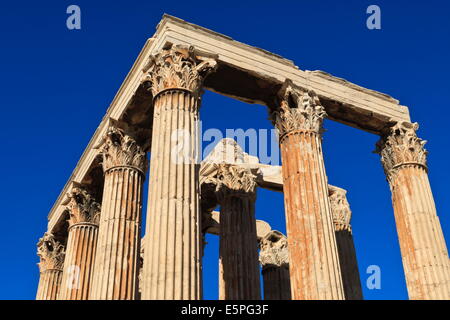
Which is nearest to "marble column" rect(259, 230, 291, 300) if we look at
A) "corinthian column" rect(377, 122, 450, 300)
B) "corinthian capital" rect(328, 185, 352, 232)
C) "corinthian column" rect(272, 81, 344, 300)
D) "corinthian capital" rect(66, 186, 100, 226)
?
"corinthian capital" rect(328, 185, 352, 232)

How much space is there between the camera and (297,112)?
1917cm

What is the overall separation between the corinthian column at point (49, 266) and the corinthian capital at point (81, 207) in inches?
188

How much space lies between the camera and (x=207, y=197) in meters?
26.0

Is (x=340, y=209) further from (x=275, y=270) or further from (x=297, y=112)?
(x=297, y=112)

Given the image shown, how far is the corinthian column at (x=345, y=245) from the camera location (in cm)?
2438

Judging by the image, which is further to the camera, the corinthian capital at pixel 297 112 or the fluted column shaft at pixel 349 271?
the fluted column shaft at pixel 349 271

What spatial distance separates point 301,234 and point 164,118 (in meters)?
5.34

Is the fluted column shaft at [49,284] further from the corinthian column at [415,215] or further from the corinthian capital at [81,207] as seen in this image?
the corinthian column at [415,215]

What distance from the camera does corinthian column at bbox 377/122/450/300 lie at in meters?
19.5

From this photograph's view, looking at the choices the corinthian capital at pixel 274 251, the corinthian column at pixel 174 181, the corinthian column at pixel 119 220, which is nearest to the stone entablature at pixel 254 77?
the corinthian column at pixel 174 181

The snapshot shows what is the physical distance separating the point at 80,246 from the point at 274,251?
34.8 feet

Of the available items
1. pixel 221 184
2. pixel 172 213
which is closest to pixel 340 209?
pixel 221 184

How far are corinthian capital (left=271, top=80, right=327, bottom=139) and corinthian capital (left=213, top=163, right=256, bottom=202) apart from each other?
5.19 m
